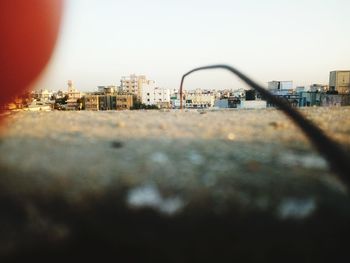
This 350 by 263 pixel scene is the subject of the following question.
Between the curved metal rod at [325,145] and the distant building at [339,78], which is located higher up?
the distant building at [339,78]

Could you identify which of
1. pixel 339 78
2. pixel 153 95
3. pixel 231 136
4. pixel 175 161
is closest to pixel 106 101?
pixel 153 95

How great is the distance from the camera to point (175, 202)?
2.03 meters

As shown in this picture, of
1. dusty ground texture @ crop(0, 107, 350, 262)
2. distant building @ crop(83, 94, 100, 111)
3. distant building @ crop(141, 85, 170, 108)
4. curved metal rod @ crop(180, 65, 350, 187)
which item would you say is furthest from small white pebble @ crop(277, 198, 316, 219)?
distant building @ crop(141, 85, 170, 108)

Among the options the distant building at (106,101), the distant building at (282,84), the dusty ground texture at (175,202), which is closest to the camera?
the dusty ground texture at (175,202)

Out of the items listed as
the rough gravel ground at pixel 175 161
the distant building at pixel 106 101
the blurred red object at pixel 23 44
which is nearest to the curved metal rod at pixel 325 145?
the rough gravel ground at pixel 175 161

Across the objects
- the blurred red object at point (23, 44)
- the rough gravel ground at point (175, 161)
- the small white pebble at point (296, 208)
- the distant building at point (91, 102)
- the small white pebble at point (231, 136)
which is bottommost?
the distant building at point (91, 102)

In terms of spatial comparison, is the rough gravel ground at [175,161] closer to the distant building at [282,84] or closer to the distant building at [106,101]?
the distant building at [282,84]

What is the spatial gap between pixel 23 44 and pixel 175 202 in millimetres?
4589

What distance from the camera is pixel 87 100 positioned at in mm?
106062

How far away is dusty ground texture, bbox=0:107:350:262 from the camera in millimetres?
1781

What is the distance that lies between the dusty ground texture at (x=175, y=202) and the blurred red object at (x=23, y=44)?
2.83 m

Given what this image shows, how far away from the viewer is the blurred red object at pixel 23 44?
16.6ft

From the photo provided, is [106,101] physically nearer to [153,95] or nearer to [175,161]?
A: [153,95]

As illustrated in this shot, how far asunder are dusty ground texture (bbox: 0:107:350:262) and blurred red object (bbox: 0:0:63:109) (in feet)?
9.30
